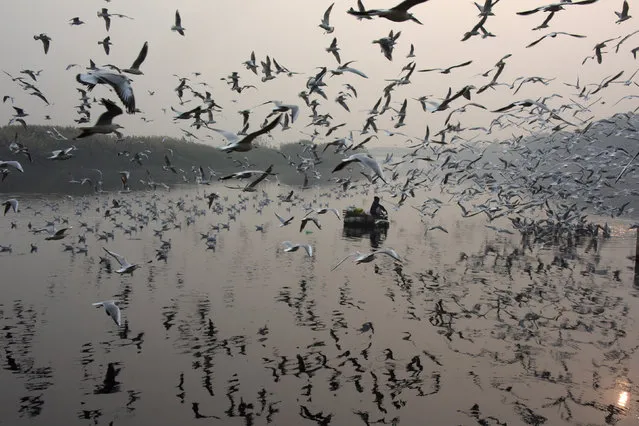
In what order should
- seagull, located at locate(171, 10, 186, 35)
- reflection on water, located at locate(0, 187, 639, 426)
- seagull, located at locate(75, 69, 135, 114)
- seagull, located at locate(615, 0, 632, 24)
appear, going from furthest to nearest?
seagull, located at locate(171, 10, 186, 35) → seagull, located at locate(615, 0, 632, 24) → reflection on water, located at locate(0, 187, 639, 426) → seagull, located at locate(75, 69, 135, 114)

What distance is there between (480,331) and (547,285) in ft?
26.7

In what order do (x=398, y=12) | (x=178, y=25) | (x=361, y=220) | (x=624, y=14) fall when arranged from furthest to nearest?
(x=361, y=220) < (x=178, y=25) < (x=624, y=14) < (x=398, y=12)

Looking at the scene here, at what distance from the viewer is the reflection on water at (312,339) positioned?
11.3m

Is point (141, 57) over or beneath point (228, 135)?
over

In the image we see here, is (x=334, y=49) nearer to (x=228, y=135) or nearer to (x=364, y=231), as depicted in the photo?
(x=228, y=135)

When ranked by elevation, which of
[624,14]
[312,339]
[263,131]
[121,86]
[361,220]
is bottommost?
[312,339]

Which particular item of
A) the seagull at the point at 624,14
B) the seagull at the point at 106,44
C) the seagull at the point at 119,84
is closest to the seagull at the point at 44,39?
the seagull at the point at 106,44

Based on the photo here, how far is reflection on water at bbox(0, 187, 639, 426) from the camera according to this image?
11.3m

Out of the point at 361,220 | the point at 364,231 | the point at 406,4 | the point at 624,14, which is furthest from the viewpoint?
the point at 361,220

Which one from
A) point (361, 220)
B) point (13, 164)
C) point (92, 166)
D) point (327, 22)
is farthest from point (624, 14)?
point (92, 166)

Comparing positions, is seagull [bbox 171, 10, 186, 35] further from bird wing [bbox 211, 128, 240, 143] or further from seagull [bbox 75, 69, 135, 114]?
seagull [bbox 75, 69, 135, 114]

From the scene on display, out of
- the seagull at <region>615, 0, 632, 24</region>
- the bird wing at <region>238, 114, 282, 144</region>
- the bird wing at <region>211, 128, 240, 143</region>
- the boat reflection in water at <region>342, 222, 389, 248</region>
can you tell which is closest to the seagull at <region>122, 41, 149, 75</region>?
the bird wing at <region>211, 128, 240, 143</region>

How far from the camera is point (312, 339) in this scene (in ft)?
50.4

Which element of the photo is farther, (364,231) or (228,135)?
(364,231)
